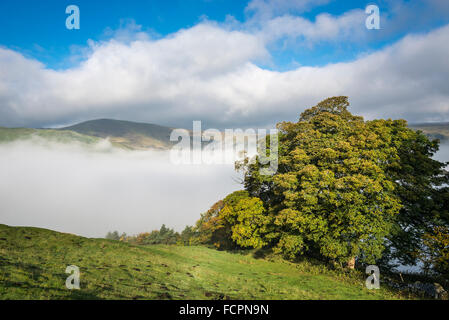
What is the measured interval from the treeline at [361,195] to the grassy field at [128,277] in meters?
3.94

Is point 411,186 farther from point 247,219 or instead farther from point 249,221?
point 247,219

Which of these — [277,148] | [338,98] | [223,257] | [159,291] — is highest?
[338,98]

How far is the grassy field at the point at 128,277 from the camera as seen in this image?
10805 millimetres

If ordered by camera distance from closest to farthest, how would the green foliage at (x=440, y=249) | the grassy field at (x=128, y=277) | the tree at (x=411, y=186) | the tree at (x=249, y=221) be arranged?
the grassy field at (x=128, y=277), the green foliage at (x=440, y=249), the tree at (x=411, y=186), the tree at (x=249, y=221)

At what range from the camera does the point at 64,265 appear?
48.0 ft

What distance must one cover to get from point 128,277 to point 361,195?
2071 cm

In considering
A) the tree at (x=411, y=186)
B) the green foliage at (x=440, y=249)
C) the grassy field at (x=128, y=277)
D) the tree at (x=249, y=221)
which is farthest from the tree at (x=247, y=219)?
the green foliage at (x=440, y=249)

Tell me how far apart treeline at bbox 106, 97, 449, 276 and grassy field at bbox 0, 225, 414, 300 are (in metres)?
3.94

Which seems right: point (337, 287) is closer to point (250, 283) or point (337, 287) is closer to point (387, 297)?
point (387, 297)

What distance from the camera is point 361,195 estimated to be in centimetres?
2111

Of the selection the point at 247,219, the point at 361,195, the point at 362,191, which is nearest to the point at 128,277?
the point at 247,219

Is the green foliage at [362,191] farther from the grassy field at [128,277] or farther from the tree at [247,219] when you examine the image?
the grassy field at [128,277]
